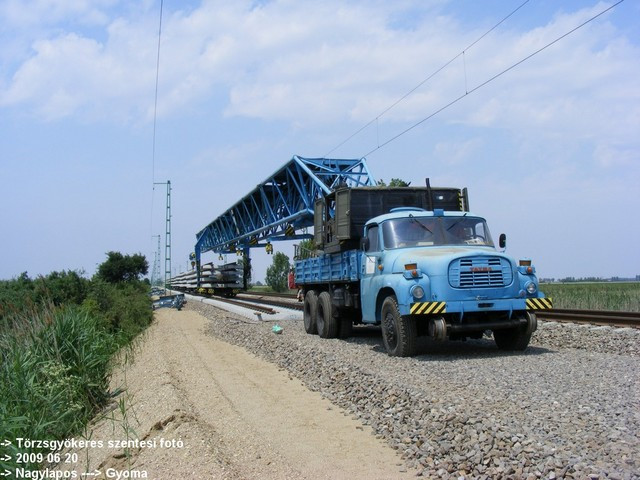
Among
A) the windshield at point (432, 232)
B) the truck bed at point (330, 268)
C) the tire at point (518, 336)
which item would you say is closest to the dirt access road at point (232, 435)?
the truck bed at point (330, 268)

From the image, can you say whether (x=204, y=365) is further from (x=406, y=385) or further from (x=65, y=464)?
(x=406, y=385)

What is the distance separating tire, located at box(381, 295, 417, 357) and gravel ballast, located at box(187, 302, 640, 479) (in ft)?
0.75

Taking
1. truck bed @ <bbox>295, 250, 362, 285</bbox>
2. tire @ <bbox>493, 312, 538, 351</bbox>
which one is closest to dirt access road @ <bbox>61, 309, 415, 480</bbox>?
truck bed @ <bbox>295, 250, 362, 285</bbox>

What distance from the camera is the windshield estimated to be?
35.9 feet

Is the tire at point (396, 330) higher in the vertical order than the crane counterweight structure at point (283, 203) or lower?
lower

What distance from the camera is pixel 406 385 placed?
7508 mm

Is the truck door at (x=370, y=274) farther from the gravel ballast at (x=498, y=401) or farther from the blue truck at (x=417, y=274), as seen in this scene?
the gravel ballast at (x=498, y=401)

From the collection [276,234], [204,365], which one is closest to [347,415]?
[204,365]

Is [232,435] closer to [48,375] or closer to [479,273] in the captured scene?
[48,375]

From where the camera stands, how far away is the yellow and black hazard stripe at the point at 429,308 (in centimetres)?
938

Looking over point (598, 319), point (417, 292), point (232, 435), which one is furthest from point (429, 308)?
point (598, 319)

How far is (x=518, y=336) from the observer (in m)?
10.0

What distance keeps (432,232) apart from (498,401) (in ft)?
16.8

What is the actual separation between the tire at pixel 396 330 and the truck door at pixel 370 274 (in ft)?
2.00
